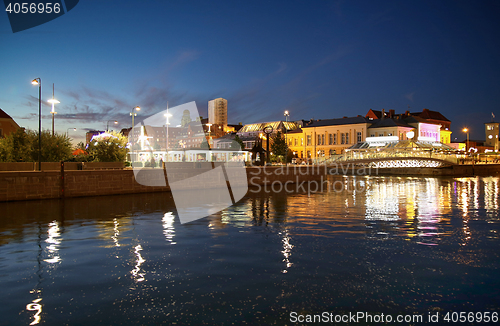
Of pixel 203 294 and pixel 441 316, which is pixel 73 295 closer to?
pixel 203 294

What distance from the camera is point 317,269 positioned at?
29.8ft

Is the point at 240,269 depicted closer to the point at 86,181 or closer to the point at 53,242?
the point at 53,242

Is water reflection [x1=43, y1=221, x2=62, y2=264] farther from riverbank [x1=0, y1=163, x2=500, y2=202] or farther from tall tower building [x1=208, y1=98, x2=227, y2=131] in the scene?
tall tower building [x1=208, y1=98, x2=227, y2=131]

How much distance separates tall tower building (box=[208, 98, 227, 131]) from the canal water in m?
173

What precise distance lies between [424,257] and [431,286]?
2.44m

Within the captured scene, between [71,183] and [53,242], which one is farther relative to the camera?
[71,183]

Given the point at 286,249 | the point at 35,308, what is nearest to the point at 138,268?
the point at 35,308

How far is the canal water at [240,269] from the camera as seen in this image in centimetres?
680

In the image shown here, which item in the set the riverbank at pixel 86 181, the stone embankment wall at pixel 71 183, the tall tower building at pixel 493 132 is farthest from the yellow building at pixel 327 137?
the tall tower building at pixel 493 132

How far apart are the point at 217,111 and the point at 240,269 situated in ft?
597

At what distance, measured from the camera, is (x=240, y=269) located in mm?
9141

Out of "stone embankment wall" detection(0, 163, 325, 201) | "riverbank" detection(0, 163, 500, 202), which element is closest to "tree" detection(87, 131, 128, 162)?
"riverbank" detection(0, 163, 500, 202)

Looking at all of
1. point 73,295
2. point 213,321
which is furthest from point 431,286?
point 73,295

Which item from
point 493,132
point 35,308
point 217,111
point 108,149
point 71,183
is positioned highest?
point 217,111
